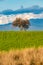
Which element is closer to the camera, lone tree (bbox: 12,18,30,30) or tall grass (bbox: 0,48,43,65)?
tall grass (bbox: 0,48,43,65)

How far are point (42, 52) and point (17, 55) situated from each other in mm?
1803

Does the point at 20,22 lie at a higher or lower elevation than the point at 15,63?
lower

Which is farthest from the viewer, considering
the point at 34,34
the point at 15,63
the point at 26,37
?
the point at 34,34

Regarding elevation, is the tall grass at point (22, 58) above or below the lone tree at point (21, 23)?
above

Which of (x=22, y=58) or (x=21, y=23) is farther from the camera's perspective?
(x=21, y=23)

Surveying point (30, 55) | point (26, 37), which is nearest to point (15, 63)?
point (30, 55)

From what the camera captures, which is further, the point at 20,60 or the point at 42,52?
the point at 42,52

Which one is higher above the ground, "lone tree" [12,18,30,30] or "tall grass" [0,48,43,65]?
"tall grass" [0,48,43,65]

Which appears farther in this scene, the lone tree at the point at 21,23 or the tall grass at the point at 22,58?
the lone tree at the point at 21,23

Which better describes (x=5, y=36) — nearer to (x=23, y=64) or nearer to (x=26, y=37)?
(x=26, y=37)

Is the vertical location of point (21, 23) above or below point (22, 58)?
below

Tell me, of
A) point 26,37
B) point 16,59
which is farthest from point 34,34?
point 16,59

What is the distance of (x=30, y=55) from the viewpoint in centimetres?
1678

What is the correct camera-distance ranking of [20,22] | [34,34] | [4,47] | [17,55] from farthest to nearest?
[20,22], [34,34], [4,47], [17,55]
